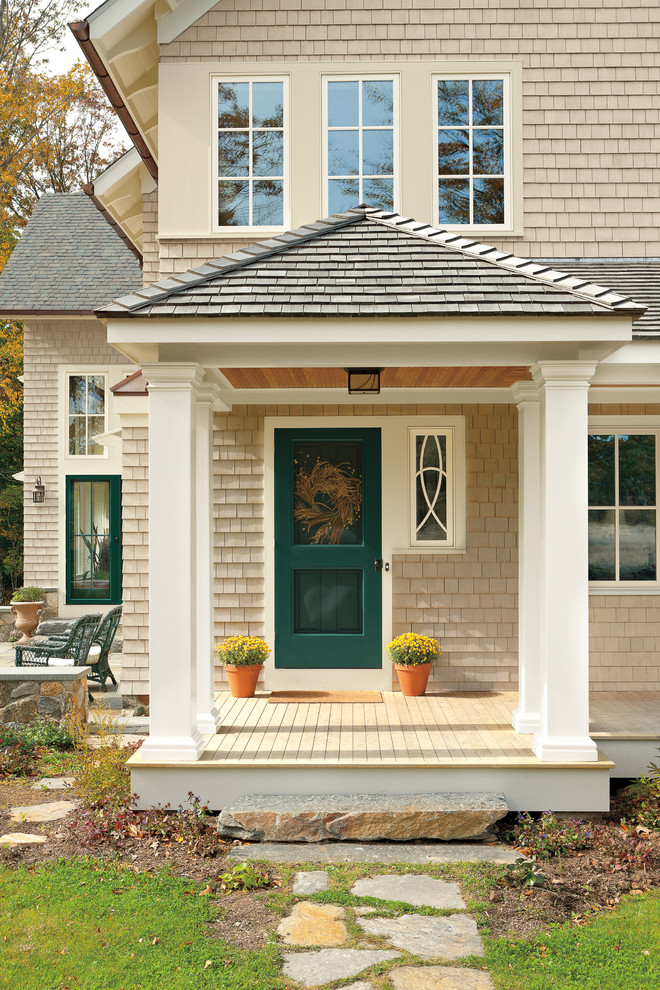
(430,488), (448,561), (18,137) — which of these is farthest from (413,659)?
(18,137)

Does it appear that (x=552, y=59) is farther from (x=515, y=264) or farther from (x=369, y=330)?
(x=369, y=330)

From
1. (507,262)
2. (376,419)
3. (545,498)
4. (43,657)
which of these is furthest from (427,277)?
(43,657)

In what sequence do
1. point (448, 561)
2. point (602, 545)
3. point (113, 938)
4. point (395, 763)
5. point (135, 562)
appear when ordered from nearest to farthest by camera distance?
1. point (113, 938)
2. point (395, 763)
3. point (448, 561)
4. point (602, 545)
5. point (135, 562)

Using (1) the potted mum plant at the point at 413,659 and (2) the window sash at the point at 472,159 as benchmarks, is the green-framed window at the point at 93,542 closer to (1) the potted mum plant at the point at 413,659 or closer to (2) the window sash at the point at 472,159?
(1) the potted mum plant at the point at 413,659

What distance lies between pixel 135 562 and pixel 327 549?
5.74ft

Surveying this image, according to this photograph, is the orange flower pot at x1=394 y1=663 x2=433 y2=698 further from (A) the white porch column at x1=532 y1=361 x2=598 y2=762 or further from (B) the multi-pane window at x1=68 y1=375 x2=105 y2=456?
(B) the multi-pane window at x1=68 y1=375 x2=105 y2=456

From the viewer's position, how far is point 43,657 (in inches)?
332

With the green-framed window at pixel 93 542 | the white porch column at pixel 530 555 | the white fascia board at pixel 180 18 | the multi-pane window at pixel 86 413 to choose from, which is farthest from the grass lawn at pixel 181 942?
the multi-pane window at pixel 86 413

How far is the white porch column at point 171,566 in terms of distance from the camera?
4953 mm

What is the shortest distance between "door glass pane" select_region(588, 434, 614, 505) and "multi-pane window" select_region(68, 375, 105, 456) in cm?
818

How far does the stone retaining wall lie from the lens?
6.92m

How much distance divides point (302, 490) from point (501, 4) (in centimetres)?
438

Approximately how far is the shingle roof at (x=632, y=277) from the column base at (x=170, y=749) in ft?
12.5

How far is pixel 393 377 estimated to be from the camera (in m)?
6.25
